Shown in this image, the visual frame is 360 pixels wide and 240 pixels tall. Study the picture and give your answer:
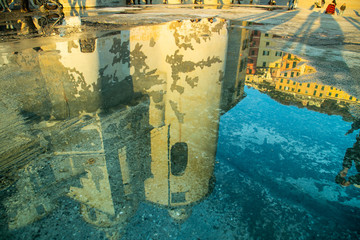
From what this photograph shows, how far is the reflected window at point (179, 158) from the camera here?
274 centimetres

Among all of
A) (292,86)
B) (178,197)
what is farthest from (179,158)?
(292,86)

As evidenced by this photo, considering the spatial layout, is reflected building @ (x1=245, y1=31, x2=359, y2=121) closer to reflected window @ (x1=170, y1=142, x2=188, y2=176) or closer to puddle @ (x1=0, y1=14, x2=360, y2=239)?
puddle @ (x1=0, y1=14, x2=360, y2=239)

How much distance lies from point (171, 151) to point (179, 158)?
0.17 m

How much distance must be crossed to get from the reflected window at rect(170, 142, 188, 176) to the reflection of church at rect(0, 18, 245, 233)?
13 millimetres

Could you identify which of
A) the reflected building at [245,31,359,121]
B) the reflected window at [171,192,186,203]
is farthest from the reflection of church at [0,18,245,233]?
the reflected building at [245,31,359,121]

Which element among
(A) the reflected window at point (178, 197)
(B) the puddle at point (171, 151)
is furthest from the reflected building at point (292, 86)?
(A) the reflected window at point (178, 197)

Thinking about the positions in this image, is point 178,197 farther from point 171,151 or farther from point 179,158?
point 171,151

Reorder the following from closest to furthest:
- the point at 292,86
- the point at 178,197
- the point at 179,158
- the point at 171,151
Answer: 1. the point at 178,197
2. the point at 179,158
3. the point at 171,151
4. the point at 292,86

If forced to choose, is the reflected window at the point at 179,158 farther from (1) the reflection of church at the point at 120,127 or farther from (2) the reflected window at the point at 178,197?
(2) the reflected window at the point at 178,197

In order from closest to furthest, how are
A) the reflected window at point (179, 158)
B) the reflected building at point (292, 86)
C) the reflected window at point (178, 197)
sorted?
1. the reflected window at point (178, 197)
2. the reflected window at point (179, 158)
3. the reflected building at point (292, 86)

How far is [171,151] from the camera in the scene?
3.07 metres

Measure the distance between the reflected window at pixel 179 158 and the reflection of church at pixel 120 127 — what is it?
13 millimetres

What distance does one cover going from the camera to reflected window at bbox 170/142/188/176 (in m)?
2.74

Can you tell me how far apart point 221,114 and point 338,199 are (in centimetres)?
206
